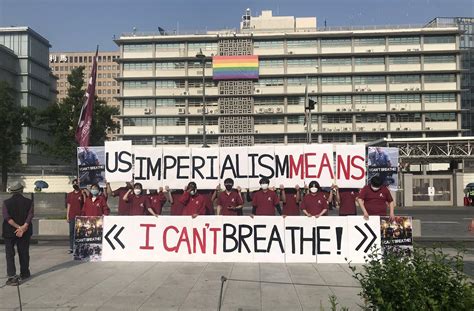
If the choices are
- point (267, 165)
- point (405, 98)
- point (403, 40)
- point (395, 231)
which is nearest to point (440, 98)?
point (405, 98)

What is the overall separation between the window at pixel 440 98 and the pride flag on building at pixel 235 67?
29.9 m

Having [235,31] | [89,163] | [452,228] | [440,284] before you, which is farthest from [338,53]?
[440,284]

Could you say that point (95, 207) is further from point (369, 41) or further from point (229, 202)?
point (369, 41)

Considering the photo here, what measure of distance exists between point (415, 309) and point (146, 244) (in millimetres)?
7715

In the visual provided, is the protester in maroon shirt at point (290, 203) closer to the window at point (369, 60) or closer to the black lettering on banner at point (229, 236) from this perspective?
the black lettering on banner at point (229, 236)

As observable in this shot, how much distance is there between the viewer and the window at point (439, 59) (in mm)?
84938

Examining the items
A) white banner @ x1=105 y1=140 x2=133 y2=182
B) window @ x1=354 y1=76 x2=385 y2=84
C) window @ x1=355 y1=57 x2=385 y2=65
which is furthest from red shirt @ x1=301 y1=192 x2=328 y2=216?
window @ x1=355 y1=57 x2=385 y2=65

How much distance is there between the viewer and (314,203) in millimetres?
10789

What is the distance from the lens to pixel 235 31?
90.0 meters

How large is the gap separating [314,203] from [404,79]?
8077 centimetres

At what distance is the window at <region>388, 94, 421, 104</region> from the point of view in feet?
279

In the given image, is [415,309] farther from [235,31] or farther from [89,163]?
[235,31]

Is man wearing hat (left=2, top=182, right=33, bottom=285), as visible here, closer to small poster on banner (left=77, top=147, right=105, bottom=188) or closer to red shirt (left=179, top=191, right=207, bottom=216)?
red shirt (left=179, top=191, right=207, bottom=216)

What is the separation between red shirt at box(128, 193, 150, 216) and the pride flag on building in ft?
250
